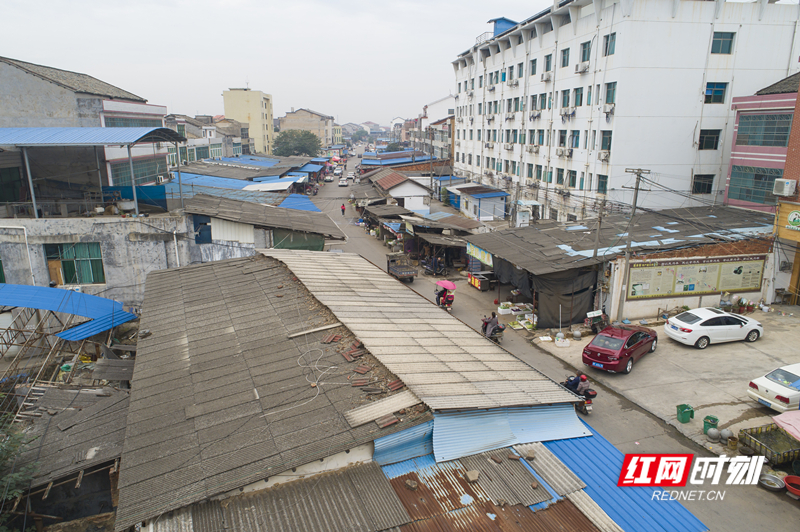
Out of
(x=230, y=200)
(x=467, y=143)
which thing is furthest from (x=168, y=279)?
(x=467, y=143)

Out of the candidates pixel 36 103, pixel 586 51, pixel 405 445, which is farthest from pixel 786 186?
pixel 36 103

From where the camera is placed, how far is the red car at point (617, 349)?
17.2 m

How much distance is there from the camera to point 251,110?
101 metres

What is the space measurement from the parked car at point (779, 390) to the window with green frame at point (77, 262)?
2599 centimetres

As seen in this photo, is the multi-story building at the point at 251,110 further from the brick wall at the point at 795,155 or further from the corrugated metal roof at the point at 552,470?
the corrugated metal roof at the point at 552,470

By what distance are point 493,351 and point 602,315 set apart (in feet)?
39.5

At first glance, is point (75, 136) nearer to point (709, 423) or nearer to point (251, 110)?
point (709, 423)

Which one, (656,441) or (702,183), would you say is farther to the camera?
(702,183)

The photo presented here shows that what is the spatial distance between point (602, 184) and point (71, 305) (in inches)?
1288

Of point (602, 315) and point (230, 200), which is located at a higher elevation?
point (230, 200)

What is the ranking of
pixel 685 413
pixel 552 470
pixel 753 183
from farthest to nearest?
pixel 753 183 < pixel 685 413 < pixel 552 470

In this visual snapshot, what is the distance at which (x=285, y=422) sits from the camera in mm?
8250

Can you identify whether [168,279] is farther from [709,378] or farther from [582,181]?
[582,181]

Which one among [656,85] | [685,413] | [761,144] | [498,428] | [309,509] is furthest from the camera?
[656,85]
